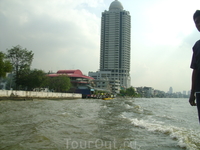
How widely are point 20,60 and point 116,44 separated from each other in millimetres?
98655

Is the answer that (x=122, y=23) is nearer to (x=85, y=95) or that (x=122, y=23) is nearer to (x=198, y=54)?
(x=85, y=95)

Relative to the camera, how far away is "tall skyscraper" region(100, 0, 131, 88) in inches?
5064

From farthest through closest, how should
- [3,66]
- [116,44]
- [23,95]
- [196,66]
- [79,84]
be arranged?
[116,44] < [79,84] < [23,95] < [3,66] < [196,66]

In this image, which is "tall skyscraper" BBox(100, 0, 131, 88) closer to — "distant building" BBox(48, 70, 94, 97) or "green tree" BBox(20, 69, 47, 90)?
"distant building" BBox(48, 70, 94, 97)

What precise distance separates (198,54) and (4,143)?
3.96 meters

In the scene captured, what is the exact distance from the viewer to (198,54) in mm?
2207

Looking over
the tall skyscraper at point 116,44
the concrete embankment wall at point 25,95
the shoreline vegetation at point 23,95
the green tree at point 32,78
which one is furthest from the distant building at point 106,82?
the green tree at point 32,78

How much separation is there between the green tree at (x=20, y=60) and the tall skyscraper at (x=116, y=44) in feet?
301

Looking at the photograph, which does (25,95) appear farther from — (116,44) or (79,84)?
(116,44)

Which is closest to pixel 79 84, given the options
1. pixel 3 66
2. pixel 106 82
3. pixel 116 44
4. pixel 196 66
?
pixel 106 82

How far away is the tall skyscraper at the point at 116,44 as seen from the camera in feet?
422

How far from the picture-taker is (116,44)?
12962 centimetres

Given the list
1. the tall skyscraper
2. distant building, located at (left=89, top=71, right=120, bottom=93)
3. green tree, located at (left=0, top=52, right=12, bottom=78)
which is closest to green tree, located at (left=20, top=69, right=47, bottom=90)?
green tree, located at (left=0, top=52, right=12, bottom=78)

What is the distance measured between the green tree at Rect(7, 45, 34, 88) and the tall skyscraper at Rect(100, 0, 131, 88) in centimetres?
9172
